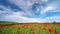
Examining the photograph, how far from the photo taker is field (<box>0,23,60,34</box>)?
1.96 metres

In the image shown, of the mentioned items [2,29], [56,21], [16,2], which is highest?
[16,2]

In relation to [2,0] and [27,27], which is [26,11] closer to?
[27,27]

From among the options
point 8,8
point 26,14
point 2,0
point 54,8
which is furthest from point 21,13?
point 54,8

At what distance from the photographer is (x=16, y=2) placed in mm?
2006

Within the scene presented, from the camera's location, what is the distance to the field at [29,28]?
6.43ft

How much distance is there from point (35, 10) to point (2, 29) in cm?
62

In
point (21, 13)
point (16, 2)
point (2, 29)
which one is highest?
point (16, 2)

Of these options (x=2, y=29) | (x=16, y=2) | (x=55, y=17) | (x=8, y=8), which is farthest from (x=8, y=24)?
(x=55, y=17)

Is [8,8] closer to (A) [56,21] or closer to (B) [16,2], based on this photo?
(B) [16,2]

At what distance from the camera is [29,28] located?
78.0 inches

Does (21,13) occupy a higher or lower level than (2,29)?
higher

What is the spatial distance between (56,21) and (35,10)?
0.39m

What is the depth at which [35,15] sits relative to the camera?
201cm

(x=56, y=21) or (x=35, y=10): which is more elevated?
(x=35, y=10)
